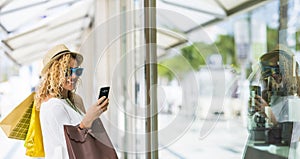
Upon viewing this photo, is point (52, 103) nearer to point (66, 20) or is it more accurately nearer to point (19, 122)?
point (19, 122)

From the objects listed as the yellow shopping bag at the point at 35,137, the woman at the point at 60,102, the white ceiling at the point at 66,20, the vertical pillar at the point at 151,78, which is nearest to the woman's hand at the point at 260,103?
the white ceiling at the point at 66,20

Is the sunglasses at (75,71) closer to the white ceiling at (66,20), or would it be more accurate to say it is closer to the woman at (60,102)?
the woman at (60,102)

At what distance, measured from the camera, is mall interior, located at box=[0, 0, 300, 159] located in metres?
1.31

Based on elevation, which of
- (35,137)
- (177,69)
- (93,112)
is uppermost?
(177,69)

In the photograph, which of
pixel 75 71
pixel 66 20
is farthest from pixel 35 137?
pixel 66 20

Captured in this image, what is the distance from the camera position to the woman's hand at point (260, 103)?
136 centimetres

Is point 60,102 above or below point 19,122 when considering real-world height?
above

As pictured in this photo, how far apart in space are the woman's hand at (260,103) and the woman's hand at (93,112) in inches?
27.3

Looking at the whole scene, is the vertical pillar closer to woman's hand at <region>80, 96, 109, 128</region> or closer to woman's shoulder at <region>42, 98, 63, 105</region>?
woman's hand at <region>80, 96, 109, 128</region>

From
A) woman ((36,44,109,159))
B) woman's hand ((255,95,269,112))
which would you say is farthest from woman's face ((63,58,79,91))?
woman's hand ((255,95,269,112))

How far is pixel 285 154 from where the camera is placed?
4.17ft

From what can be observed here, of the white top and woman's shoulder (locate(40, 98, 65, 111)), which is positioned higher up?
woman's shoulder (locate(40, 98, 65, 111))

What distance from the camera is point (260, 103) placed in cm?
137

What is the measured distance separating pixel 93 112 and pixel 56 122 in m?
0.17
